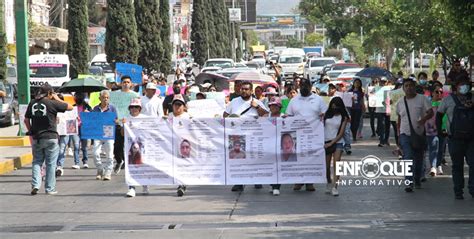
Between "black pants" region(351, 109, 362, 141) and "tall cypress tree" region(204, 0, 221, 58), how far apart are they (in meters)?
57.5

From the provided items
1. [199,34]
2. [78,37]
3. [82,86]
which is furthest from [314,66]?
[82,86]

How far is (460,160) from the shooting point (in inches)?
588

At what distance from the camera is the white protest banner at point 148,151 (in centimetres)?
1572

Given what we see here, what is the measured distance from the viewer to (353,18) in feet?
144

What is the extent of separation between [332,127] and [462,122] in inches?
83.0

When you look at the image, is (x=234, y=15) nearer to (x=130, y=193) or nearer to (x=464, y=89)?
(x=130, y=193)

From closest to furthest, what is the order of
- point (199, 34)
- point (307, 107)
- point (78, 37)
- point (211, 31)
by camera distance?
point (307, 107) < point (78, 37) < point (199, 34) < point (211, 31)

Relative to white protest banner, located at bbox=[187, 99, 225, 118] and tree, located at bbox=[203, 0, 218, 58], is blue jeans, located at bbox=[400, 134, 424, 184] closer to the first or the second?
white protest banner, located at bbox=[187, 99, 225, 118]

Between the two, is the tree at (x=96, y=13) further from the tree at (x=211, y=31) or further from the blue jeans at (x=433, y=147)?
the blue jeans at (x=433, y=147)

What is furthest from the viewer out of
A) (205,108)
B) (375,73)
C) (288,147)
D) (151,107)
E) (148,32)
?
(148,32)

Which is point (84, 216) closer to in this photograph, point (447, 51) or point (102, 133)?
point (102, 133)

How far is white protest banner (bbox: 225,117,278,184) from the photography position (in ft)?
51.6

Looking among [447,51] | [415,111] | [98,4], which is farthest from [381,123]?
[98,4]

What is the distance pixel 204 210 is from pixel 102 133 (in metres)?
4.42
